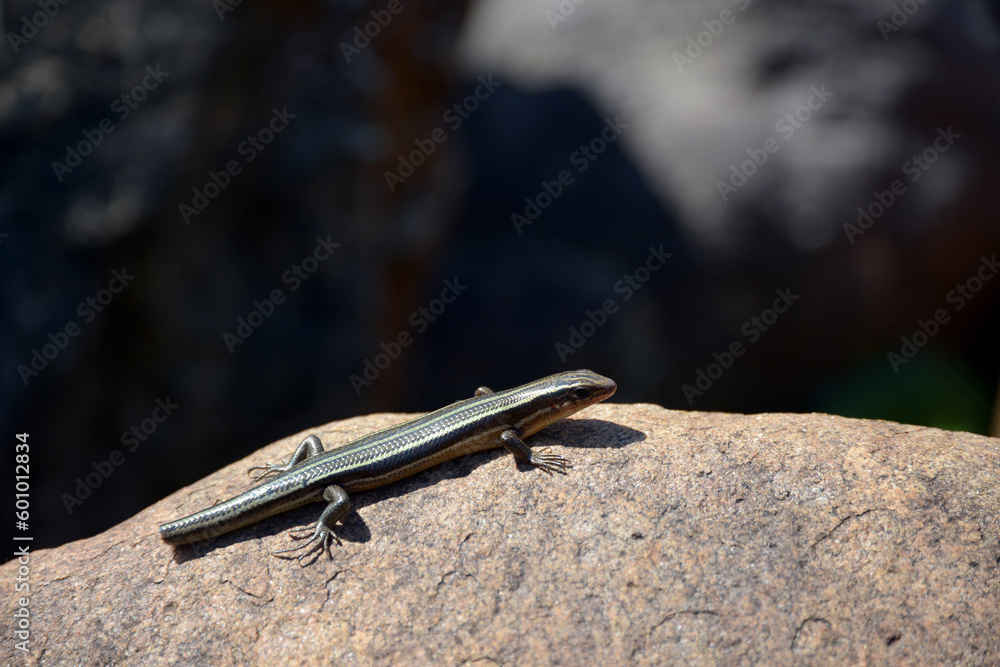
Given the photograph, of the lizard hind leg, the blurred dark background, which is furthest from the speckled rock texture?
the blurred dark background

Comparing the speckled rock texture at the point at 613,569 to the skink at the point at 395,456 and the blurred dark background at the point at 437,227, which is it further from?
the blurred dark background at the point at 437,227

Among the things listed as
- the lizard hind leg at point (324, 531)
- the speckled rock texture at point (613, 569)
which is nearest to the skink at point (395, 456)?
the lizard hind leg at point (324, 531)

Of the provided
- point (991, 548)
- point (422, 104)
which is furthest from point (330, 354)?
point (991, 548)

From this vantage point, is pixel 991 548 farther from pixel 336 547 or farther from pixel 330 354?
pixel 330 354

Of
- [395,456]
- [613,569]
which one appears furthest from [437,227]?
[613,569]

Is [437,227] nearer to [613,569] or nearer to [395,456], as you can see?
[395,456]

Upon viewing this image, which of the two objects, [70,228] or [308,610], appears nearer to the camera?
[308,610]
